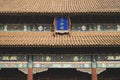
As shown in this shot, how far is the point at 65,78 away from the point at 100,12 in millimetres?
4631

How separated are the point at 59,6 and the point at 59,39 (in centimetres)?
409

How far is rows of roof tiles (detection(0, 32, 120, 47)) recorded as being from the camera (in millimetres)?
16031

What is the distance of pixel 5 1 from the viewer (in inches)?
864

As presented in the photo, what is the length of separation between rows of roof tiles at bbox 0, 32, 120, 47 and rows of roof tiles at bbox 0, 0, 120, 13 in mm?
1512

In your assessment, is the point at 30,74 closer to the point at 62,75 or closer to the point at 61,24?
the point at 62,75

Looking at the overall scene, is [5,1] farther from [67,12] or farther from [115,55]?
[115,55]

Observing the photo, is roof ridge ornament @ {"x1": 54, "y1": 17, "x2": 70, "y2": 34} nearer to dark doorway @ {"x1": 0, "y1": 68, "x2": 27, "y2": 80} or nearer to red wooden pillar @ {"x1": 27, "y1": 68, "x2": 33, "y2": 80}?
red wooden pillar @ {"x1": 27, "y1": 68, "x2": 33, "y2": 80}

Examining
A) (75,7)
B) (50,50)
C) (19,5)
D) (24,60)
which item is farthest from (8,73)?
(75,7)

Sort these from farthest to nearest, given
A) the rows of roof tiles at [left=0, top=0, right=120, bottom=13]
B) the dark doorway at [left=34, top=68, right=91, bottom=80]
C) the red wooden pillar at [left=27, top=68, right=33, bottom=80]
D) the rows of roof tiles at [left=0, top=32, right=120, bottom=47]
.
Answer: the rows of roof tiles at [left=0, top=0, right=120, bottom=13] < the dark doorway at [left=34, top=68, right=91, bottom=80] < the red wooden pillar at [left=27, top=68, right=33, bottom=80] < the rows of roof tiles at [left=0, top=32, right=120, bottom=47]

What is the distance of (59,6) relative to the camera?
2080 cm

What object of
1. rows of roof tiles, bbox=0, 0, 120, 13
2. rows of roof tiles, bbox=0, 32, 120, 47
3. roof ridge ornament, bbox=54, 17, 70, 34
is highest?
rows of roof tiles, bbox=0, 0, 120, 13

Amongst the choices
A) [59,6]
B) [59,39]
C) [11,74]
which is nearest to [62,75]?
[59,39]

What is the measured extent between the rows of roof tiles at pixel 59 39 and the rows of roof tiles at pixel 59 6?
1.51 meters

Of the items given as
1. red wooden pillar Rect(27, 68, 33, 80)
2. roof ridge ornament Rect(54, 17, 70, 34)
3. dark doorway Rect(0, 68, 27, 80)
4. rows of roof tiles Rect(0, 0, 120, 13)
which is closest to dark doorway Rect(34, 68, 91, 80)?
dark doorway Rect(0, 68, 27, 80)
